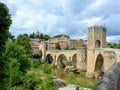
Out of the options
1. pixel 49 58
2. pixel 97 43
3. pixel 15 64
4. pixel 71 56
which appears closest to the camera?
pixel 15 64

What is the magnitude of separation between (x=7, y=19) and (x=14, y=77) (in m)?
13.3

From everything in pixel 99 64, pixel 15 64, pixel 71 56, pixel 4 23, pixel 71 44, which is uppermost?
pixel 71 44

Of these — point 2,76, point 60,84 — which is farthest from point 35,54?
point 2,76

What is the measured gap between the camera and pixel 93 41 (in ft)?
137

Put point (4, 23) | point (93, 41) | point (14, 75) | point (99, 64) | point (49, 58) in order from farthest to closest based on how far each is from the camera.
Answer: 1. point (49, 58)
2. point (99, 64)
3. point (93, 41)
4. point (14, 75)
5. point (4, 23)

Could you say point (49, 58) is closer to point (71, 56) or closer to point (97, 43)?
point (71, 56)

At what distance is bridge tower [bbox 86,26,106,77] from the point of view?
41531mm

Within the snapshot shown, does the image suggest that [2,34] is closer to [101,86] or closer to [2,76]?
[2,76]

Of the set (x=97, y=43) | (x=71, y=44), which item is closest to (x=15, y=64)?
(x=97, y=43)

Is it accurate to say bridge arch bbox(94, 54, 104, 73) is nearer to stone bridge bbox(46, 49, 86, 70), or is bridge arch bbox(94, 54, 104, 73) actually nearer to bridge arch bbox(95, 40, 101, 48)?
bridge arch bbox(95, 40, 101, 48)

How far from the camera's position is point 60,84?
29.4 meters

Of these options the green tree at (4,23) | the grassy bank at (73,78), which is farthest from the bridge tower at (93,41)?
the green tree at (4,23)

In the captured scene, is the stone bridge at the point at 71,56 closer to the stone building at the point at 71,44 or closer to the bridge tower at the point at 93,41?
the bridge tower at the point at 93,41

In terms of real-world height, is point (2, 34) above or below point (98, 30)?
below
